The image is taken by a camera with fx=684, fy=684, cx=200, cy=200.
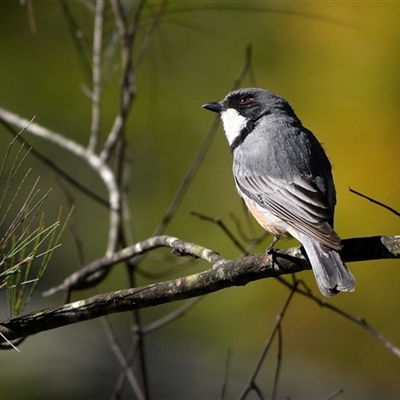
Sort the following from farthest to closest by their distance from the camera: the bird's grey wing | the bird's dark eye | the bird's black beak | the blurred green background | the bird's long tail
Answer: the blurred green background, the bird's black beak, the bird's dark eye, the bird's grey wing, the bird's long tail

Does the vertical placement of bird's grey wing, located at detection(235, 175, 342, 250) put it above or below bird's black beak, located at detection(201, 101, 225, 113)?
below

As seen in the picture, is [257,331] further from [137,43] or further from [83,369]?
[137,43]

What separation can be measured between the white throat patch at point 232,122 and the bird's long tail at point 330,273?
157 centimetres

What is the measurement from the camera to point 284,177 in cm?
344

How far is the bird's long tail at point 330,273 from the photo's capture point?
2.63m

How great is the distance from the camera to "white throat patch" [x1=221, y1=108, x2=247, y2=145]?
13.5ft

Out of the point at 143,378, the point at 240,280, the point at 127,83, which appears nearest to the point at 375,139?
the point at 127,83

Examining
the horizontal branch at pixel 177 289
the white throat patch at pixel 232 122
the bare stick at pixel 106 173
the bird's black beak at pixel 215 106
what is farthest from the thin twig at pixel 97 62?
the horizontal branch at pixel 177 289

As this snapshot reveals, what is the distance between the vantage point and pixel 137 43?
634cm

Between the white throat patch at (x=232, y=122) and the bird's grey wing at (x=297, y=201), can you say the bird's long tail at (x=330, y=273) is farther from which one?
the white throat patch at (x=232, y=122)

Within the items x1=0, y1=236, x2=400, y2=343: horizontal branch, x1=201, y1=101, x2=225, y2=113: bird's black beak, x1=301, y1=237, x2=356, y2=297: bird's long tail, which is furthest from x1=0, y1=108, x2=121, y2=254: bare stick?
x1=301, y1=237, x2=356, y2=297: bird's long tail

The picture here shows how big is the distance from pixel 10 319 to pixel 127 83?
6.43 feet

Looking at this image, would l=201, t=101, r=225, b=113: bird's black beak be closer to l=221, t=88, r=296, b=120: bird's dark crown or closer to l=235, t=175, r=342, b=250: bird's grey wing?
l=221, t=88, r=296, b=120: bird's dark crown

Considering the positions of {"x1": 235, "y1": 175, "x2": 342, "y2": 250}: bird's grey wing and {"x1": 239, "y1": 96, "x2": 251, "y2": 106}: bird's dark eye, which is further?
{"x1": 239, "y1": 96, "x2": 251, "y2": 106}: bird's dark eye
